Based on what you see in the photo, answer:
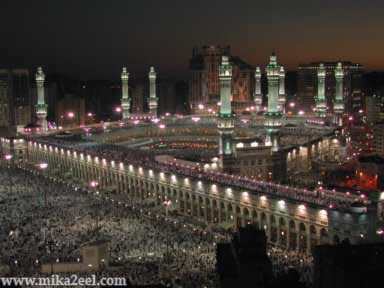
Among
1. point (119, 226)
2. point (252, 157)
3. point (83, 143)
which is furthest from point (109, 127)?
point (119, 226)

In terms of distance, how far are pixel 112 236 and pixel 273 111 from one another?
20616 millimetres

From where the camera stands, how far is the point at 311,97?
330 ft

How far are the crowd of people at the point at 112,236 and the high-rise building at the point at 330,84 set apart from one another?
69130 mm

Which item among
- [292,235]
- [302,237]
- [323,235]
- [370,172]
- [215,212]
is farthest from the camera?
[370,172]

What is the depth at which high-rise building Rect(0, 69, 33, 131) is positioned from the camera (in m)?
77.6

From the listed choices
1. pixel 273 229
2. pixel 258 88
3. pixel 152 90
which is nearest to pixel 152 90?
pixel 152 90

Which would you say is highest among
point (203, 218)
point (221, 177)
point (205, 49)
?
point (205, 49)

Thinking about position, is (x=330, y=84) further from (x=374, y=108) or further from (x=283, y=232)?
(x=283, y=232)

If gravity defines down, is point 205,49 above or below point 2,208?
above

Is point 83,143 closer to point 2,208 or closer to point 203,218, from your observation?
point 2,208

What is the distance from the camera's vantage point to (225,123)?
125 ft

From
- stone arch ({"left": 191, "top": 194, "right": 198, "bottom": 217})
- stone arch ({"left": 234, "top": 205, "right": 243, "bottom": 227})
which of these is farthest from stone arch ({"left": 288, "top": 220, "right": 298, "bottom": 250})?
stone arch ({"left": 191, "top": 194, "right": 198, "bottom": 217})

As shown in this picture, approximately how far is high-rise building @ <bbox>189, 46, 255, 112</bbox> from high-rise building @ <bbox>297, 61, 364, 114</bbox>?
1134 centimetres

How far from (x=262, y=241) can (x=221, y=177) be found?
1931cm
